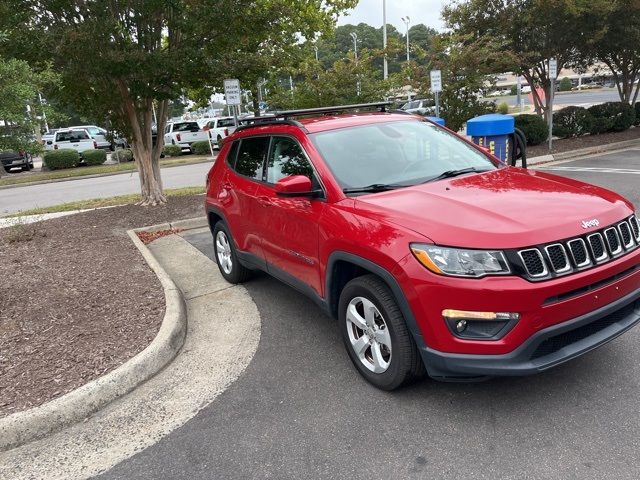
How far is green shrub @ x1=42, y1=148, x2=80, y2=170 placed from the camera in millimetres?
24889

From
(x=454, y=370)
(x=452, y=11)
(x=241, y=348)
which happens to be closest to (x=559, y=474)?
(x=454, y=370)

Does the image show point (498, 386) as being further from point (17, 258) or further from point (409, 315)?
point (17, 258)

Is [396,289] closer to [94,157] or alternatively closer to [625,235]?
[625,235]

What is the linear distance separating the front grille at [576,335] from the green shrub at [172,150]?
88.0 ft

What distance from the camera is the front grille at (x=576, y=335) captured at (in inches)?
109

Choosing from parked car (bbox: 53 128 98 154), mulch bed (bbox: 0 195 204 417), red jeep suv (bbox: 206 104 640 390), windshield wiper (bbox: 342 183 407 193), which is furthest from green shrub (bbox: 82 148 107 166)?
windshield wiper (bbox: 342 183 407 193)

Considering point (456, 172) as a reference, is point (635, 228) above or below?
below

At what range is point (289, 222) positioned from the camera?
13.4ft

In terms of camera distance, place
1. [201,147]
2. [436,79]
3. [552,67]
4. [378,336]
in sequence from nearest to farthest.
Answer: [378,336], [436,79], [552,67], [201,147]

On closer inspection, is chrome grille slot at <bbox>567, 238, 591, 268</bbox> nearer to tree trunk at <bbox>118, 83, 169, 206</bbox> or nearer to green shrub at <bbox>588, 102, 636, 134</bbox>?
tree trunk at <bbox>118, 83, 169, 206</bbox>

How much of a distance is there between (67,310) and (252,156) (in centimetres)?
225

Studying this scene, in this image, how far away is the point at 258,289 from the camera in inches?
219

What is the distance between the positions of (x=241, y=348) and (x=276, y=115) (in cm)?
211

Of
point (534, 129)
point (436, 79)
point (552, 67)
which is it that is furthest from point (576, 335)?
point (534, 129)
